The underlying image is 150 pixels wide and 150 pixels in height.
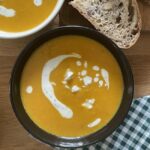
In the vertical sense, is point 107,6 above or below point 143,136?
above

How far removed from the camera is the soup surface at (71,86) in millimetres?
1091

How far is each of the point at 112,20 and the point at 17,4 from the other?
0.24m

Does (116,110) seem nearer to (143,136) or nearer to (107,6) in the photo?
(143,136)

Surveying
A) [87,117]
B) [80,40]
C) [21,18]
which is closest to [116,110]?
[87,117]

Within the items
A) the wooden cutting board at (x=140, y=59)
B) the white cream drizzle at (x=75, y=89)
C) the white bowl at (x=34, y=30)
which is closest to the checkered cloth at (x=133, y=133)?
the wooden cutting board at (x=140, y=59)

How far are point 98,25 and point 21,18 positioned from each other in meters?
0.19

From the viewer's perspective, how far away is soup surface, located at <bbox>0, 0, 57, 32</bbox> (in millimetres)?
1070

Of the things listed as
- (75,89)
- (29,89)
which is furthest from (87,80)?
(29,89)

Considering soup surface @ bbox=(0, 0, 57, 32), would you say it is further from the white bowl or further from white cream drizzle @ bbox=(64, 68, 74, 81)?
white cream drizzle @ bbox=(64, 68, 74, 81)

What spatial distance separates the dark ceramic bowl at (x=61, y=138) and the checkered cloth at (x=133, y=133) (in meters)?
0.05

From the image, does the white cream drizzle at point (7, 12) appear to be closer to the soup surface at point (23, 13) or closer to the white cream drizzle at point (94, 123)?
the soup surface at point (23, 13)

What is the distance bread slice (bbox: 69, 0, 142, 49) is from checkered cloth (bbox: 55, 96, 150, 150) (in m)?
0.16

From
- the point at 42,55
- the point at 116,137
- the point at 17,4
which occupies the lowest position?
the point at 116,137

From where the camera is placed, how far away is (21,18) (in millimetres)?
1083
